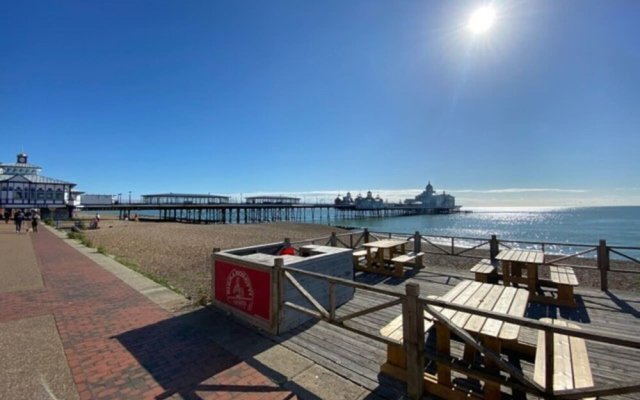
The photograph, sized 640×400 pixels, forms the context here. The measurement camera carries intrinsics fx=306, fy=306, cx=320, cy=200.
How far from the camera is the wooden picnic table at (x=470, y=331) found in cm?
288

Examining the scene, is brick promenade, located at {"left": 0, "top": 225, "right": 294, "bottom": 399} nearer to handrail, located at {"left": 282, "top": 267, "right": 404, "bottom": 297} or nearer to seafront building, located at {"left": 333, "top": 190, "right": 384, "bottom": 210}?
handrail, located at {"left": 282, "top": 267, "right": 404, "bottom": 297}

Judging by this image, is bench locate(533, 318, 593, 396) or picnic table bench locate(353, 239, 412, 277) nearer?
bench locate(533, 318, 593, 396)

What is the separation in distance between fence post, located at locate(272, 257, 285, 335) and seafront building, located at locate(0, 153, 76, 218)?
164ft

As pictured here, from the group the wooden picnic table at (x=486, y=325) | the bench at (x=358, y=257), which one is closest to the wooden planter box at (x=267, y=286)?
Result: the wooden picnic table at (x=486, y=325)

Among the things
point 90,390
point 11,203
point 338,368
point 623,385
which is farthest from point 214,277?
point 11,203

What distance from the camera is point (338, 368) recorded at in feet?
12.1

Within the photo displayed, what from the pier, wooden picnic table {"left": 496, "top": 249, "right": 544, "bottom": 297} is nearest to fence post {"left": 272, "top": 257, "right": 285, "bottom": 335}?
wooden picnic table {"left": 496, "top": 249, "right": 544, "bottom": 297}

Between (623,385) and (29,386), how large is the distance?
539 centimetres

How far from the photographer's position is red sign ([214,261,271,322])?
4.77 meters

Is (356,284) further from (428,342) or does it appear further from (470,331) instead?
(428,342)

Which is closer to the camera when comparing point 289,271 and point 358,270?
point 289,271

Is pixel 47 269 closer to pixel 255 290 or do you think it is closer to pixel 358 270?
pixel 255 290

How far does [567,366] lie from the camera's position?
2.74 m

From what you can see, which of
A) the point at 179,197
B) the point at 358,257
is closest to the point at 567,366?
the point at 358,257
